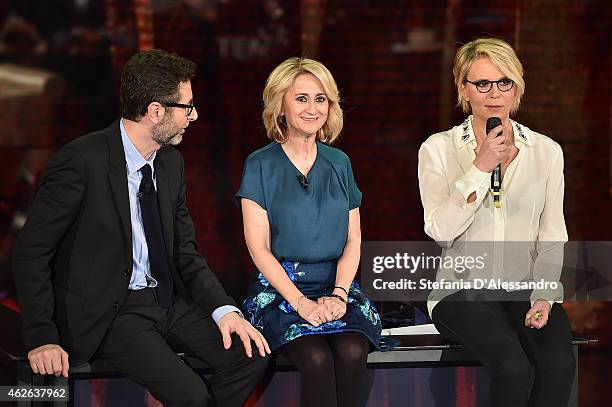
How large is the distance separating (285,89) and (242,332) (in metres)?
0.81

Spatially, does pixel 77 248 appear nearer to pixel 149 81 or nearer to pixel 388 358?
pixel 149 81

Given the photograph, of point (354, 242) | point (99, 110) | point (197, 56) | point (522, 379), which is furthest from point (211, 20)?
point (522, 379)

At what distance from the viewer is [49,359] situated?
2834 mm

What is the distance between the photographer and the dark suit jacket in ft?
9.37

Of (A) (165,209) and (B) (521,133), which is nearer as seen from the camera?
(A) (165,209)

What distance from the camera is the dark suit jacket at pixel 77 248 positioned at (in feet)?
9.37

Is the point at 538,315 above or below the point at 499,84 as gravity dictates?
below

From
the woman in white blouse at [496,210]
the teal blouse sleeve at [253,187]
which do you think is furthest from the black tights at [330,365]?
the teal blouse sleeve at [253,187]

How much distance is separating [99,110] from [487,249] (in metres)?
2.63

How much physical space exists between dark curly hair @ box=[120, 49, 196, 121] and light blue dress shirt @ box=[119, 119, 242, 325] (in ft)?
0.29

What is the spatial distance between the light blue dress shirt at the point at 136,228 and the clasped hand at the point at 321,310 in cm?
21

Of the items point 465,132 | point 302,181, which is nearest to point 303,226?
point 302,181

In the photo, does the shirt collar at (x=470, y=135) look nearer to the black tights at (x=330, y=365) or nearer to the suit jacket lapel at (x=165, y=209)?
the black tights at (x=330, y=365)

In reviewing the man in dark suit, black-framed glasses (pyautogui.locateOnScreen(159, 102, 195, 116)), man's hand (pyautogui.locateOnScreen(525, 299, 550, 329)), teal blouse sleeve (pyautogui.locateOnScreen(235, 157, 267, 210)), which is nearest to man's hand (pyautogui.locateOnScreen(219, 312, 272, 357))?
the man in dark suit
